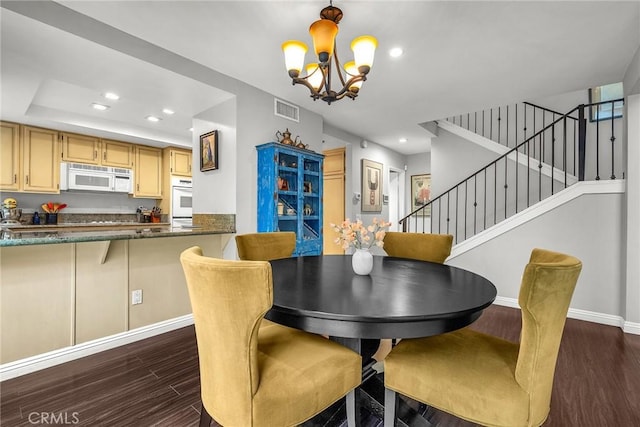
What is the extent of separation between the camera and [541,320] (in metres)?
0.98

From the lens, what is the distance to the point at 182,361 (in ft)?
7.11

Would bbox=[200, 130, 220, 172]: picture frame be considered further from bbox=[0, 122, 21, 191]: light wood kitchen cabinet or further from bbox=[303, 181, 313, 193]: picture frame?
bbox=[0, 122, 21, 191]: light wood kitchen cabinet

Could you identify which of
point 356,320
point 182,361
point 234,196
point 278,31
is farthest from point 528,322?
point 234,196

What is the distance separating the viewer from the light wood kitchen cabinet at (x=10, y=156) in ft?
12.6

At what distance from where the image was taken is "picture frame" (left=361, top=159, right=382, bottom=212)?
5.26 metres

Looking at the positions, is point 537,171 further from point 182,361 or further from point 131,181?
point 131,181

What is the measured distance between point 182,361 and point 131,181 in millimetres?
3986

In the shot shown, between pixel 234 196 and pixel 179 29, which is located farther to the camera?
pixel 234 196

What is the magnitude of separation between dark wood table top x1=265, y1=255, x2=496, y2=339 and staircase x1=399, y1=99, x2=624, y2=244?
10.6 feet

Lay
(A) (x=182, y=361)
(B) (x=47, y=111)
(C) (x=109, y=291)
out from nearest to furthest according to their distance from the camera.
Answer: (A) (x=182, y=361) < (C) (x=109, y=291) < (B) (x=47, y=111)

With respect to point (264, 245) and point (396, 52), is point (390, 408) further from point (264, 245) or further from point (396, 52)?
point (396, 52)

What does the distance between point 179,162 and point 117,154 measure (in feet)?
3.10

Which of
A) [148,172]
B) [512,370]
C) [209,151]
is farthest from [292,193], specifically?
[148,172]

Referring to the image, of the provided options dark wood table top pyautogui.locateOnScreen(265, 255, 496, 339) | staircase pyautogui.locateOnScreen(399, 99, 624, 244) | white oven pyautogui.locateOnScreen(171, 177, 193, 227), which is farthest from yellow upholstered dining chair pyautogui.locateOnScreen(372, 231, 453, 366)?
white oven pyautogui.locateOnScreen(171, 177, 193, 227)
